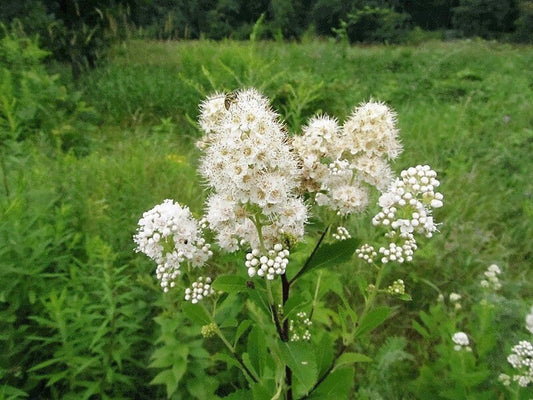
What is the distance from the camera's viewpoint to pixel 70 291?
234 centimetres

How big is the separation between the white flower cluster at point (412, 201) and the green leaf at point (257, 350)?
0.56 meters

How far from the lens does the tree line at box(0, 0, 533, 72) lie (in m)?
7.80

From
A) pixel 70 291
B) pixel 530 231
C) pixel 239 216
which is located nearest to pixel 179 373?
pixel 70 291

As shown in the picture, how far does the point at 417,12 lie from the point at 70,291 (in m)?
40.0

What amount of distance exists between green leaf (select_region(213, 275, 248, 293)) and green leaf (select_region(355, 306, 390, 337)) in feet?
1.27

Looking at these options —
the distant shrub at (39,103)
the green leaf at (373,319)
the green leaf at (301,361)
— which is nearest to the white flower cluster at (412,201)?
the green leaf at (373,319)

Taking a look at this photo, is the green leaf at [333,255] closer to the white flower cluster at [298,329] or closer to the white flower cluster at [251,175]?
the white flower cluster at [251,175]

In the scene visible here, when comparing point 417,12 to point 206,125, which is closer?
point 206,125

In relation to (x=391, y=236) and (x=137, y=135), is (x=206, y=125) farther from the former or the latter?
(x=137, y=135)

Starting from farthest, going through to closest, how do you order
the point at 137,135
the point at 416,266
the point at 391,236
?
the point at 137,135 < the point at 416,266 < the point at 391,236

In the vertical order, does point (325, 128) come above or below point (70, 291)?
above

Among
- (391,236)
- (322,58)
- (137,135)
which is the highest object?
(391,236)

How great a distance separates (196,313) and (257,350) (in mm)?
266

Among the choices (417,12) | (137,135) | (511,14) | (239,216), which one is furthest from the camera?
(417,12)
